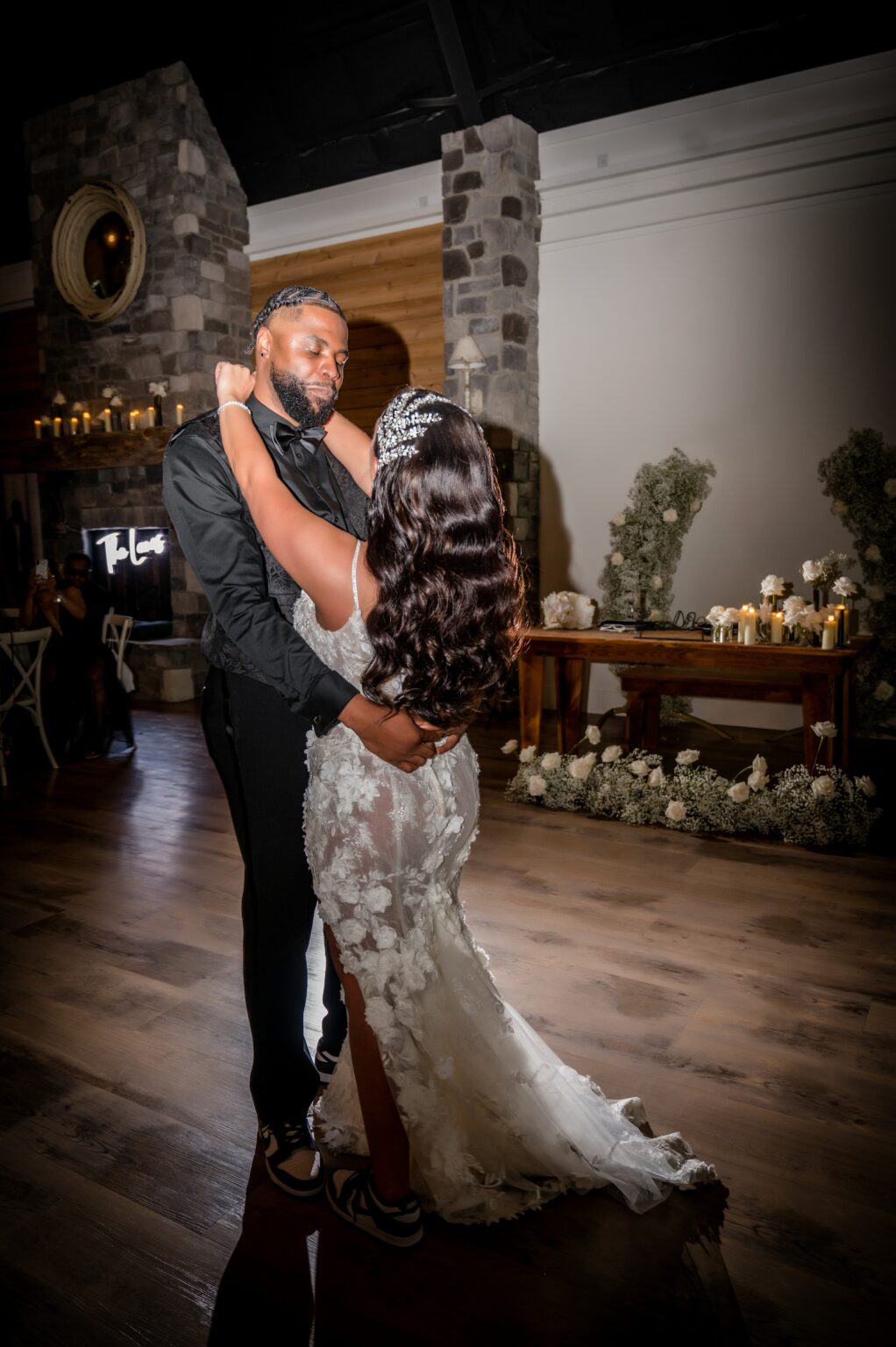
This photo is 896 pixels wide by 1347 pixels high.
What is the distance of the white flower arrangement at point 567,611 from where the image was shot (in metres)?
4.91

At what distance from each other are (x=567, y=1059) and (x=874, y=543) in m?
4.21

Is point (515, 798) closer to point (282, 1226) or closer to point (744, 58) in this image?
point (282, 1226)

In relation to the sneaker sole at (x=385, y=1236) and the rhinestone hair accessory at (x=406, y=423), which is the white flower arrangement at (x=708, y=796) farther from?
the rhinestone hair accessory at (x=406, y=423)

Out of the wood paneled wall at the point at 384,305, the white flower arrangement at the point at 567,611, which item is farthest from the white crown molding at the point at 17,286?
the white flower arrangement at the point at 567,611

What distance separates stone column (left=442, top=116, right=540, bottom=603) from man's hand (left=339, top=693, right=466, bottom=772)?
4.83 metres

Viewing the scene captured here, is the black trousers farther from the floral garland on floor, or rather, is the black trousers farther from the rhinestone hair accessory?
the floral garland on floor

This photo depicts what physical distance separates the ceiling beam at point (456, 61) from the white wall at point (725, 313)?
0.54 metres

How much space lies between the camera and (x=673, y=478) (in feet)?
19.8

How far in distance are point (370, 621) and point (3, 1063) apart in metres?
1.73

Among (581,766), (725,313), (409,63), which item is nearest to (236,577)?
(581,766)

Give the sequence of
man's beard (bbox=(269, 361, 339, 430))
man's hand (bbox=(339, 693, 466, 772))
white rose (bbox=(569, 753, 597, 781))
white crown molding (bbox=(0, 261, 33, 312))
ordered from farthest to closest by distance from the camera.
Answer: white crown molding (bbox=(0, 261, 33, 312)) → white rose (bbox=(569, 753, 597, 781)) → man's beard (bbox=(269, 361, 339, 430)) → man's hand (bbox=(339, 693, 466, 772))

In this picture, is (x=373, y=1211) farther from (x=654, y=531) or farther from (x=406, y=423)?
(x=654, y=531)

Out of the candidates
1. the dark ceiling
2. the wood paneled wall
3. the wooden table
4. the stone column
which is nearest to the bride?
the wooden table

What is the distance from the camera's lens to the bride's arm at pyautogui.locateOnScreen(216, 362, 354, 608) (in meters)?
1.46
